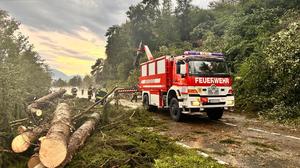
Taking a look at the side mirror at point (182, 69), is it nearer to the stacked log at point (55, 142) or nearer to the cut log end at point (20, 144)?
the stacked log at point (55, 142)

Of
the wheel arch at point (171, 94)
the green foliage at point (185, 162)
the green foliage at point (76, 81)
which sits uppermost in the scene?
the green foliage at point (76, 81)

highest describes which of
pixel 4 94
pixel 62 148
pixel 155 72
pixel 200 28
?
pixel 200 28

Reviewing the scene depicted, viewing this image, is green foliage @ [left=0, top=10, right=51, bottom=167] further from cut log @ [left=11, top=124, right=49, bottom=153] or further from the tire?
the tire

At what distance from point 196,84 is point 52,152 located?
263 inches

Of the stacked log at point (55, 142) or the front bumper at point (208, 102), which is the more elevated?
the front bumper at point (208, 102)

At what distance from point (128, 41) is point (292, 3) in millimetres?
39121

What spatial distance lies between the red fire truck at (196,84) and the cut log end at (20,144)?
5993mm

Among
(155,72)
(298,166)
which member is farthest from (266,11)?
(298,166)

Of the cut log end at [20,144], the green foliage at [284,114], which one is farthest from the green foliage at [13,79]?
the green foliage at [284,114]

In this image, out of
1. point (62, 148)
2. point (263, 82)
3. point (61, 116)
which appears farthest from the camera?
point (263, 82)

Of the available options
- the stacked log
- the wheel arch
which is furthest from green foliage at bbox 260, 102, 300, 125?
the stacked log

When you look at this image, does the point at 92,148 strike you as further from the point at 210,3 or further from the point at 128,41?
the point at 210,3

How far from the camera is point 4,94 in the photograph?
31.2ft

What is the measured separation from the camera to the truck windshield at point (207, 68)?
11445mm
